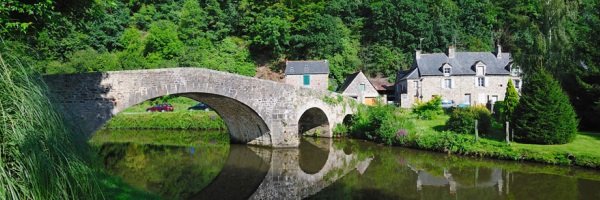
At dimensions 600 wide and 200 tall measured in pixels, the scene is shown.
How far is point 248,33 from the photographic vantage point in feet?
149

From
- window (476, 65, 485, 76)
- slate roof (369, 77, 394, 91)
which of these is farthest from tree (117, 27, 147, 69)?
window (476, 65, 485, 76)

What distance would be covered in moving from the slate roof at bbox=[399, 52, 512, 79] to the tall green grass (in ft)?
105

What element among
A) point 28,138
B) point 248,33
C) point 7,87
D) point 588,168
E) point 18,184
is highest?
point 248,33

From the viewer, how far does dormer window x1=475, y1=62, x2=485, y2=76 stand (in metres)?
34.0

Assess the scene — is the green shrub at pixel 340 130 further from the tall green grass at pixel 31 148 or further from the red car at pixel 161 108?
the tall green grass at pixel 31 148

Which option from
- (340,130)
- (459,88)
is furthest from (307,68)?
(340,130)

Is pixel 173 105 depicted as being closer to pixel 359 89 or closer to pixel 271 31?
pixel 271 31

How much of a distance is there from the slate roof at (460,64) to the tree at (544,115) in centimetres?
1748

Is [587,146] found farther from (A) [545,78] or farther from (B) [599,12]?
(B) [599,12]

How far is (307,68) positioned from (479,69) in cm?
1369

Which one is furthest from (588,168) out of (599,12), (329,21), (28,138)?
(329,21)

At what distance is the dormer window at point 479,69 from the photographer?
1339 inches

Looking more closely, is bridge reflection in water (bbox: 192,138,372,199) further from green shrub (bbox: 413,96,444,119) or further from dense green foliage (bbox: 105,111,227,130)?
dense green foliage (bbox: 105,111,227,130)

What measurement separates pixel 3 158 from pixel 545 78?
17.5 meters
